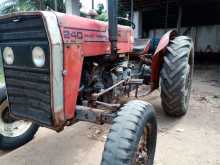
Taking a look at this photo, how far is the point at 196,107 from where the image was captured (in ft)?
14.0

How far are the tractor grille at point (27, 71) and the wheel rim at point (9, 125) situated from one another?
0.47 metres

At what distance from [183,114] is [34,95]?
239 centimetres

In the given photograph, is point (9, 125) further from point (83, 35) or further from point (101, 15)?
point (101, 15)

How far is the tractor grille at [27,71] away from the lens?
6.42 feet

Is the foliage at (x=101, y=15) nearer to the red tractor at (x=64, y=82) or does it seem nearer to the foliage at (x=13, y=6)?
the red tractor at (x=64, y=82)

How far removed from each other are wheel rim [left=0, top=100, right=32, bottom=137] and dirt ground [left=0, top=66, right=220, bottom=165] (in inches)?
7.5

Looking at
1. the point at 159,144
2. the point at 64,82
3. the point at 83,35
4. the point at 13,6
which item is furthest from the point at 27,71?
the point at 13,6

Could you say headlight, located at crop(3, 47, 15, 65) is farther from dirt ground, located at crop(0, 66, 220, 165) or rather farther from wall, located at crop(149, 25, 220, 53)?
wall, located at crop(149, 25, 220, 53)

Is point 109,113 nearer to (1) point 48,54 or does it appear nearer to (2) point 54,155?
(1) point 48,54

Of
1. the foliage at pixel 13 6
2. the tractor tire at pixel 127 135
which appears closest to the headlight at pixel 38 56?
the tractor tire at pixel 127 135

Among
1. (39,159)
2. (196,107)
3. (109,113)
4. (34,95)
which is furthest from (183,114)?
(34,95)

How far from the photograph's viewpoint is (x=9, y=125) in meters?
2.80

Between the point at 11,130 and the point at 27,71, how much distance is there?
3.46 feet

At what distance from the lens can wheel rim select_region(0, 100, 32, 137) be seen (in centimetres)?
269
